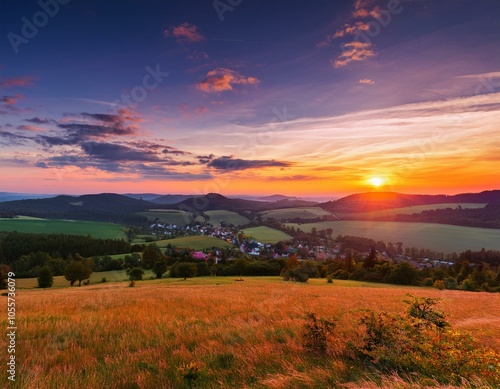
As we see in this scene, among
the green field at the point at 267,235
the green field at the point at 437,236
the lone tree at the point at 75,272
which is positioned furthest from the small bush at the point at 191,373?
the green field at the point at 437,236

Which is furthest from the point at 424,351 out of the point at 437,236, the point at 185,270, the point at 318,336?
the point at 437,236

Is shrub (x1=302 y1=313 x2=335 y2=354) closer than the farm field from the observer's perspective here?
No

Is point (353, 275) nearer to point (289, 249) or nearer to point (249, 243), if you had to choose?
point (289, 249)

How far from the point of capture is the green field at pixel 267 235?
6535 inches

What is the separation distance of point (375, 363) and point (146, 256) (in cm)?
10406

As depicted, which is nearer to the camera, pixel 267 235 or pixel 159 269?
pixel 159 269

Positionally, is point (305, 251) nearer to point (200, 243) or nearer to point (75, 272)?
point (200, 243)

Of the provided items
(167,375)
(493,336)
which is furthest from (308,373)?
(493,336)

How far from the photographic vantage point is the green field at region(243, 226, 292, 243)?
166000 millimetres

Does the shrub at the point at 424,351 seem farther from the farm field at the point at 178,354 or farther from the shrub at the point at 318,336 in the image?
the shrub at the point at 318,336

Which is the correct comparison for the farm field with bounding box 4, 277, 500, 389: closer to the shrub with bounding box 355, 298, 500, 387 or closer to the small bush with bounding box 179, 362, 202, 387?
the small bush with bounding box 179, 362, 202, 387

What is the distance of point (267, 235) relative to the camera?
178 metres

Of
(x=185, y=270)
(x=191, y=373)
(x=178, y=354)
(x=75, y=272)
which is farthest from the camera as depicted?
(x=185, y=270)

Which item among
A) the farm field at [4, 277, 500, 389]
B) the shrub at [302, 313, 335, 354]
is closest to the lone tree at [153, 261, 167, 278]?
the farm field at [4, 277, 500, 389]
